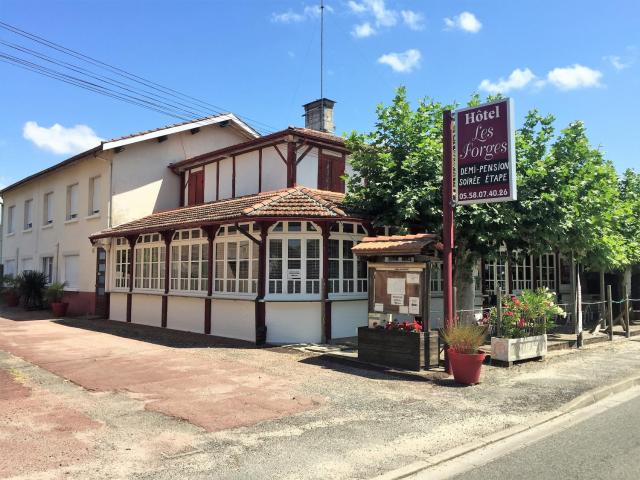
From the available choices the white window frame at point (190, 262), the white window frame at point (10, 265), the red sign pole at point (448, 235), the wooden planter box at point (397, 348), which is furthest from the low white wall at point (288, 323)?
the white window frame at point (10, 265)

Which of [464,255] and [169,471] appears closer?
[169,471]

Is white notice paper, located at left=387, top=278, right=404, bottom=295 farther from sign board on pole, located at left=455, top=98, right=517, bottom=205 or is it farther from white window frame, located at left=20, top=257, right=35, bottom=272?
white window frame, located at left=20, top=257, right=35, bottom=272

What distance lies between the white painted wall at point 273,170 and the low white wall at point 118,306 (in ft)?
22.1

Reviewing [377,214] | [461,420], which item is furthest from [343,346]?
[461,420]

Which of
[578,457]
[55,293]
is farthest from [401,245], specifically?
[55,293]

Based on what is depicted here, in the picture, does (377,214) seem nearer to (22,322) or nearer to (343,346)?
(343,346)

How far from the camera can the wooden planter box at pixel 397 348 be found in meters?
9.20

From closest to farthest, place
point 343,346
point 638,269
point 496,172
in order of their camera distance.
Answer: point 496,172, point 343,346, point 638,269

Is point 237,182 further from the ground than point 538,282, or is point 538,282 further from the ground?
point 237,182

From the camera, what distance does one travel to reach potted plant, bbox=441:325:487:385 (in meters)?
8.23

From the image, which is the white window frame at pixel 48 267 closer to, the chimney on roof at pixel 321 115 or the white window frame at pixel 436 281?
the chimney on roof at pixel 321 115

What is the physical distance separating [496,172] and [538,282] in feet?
41.5

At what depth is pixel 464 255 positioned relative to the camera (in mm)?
12375

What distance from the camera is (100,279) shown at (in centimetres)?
1930
